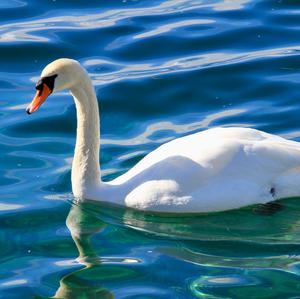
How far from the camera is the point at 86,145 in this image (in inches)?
375

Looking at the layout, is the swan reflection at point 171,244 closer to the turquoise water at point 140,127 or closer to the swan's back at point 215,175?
the turquoise water at point 140,127

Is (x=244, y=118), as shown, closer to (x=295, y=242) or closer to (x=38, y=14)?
(x=295, y=242)

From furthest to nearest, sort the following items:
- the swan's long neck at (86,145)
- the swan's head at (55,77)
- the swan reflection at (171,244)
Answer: the swan's long neck at (86,145) → the swan's head at (55,77) → the swan reflection at (171,244)

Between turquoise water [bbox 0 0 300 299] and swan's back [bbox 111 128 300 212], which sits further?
swan's back [bbox 111 128 300 212]

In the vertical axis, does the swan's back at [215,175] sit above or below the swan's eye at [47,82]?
below

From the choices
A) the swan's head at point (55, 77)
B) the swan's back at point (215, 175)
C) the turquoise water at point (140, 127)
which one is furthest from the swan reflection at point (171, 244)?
the swan's head at point (55, 77)

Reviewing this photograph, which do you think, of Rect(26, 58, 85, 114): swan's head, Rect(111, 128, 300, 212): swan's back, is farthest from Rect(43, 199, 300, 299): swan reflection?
Rect(26, 58, 85, 114): swan's head

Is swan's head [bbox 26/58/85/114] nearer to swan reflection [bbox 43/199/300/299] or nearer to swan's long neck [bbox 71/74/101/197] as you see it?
swan's long neck [bbox 71/74/101/197]

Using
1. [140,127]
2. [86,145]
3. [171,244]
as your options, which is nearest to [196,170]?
[171,244]

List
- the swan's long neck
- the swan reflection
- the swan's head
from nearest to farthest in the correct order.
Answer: the swan reflection → the swan's head → the swan's long neck

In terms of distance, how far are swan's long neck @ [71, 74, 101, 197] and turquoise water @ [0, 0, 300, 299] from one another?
20cm

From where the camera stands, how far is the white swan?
9102 millimetres

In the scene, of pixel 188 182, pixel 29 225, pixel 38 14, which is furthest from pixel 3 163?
pixel 38 14

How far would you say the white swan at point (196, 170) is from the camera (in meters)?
9.10
